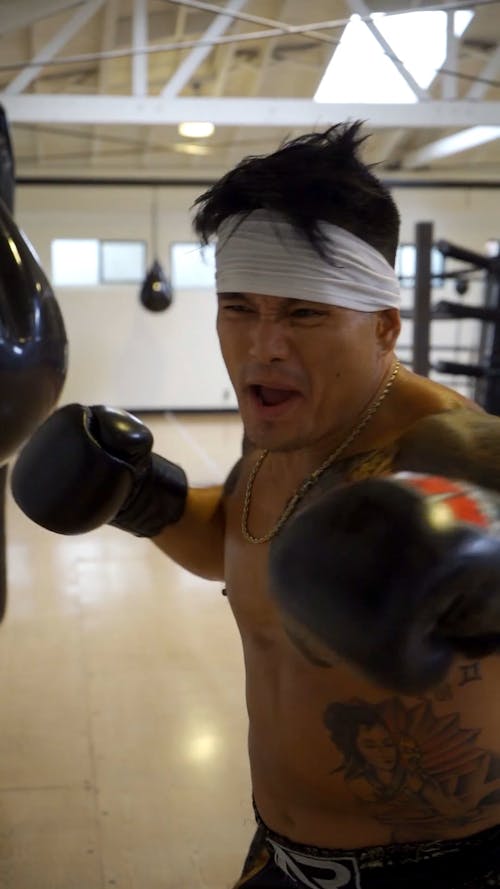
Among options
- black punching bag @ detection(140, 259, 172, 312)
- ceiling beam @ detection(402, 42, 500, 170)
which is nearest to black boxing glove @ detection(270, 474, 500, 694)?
ceiling beam @ detection(402, 42, 500, 170)

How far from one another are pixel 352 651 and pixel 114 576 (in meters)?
3.36

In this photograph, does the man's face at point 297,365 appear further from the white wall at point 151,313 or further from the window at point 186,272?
the window at point 186,272

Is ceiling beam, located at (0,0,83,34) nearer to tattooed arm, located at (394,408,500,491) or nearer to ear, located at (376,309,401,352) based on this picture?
ear, located at (376,309,401,352)

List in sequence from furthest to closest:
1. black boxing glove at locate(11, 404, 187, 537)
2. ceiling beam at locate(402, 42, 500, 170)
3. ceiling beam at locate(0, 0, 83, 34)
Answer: ceiling beam at locate(402, 42, 500, 170)
ceiling beam at locate(0, 0, 83, 34)
black boxing glove at locate(11, 404, 187, 537)

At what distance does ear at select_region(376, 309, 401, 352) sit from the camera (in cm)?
104

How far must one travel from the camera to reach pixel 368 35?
19.4ft

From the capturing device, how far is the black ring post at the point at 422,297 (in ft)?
12.1

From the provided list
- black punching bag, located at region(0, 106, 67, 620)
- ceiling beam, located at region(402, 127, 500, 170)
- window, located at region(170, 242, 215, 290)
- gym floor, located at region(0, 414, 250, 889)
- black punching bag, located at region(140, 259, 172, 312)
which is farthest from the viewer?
window, located at region(170, 242, 215, 290)

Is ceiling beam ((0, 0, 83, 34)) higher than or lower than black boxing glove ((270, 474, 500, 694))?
higher

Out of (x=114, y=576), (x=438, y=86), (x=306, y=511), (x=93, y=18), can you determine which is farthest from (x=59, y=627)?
(x=438, y=86)

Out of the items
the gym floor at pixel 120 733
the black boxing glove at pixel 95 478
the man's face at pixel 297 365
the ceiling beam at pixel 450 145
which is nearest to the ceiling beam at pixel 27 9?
the gym floor at pixel 120 733

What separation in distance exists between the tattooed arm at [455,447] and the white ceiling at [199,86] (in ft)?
8.67

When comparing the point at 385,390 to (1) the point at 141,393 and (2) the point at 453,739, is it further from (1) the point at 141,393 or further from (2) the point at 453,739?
(1) the point at 141,393

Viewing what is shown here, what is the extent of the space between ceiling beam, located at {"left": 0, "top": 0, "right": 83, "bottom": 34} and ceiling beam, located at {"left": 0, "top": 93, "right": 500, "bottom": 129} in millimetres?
645
